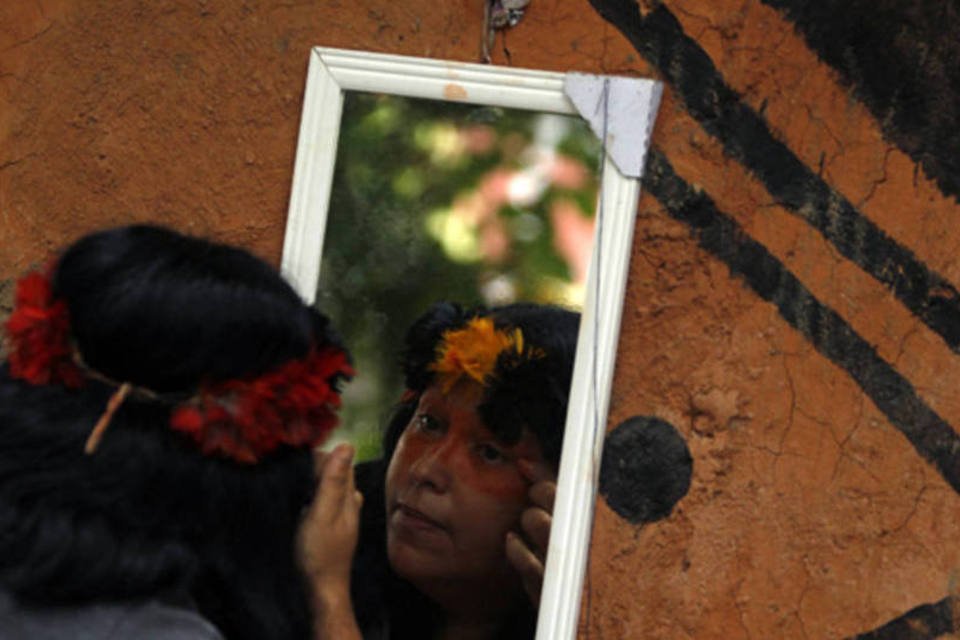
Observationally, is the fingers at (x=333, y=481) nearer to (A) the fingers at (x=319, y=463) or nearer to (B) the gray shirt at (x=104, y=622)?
(A) the fingers at (x=319, y=463)

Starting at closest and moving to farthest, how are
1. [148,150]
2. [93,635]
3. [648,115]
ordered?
[93,635], [648,115], [148,150]

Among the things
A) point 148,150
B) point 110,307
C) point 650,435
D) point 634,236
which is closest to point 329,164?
point 148,150

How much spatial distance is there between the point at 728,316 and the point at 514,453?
0.47m

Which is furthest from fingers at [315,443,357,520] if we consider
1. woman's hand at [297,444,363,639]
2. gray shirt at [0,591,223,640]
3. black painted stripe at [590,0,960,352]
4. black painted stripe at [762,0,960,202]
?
black painted stripe at [762,0,960,202]

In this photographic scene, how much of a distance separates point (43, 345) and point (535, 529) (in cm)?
110

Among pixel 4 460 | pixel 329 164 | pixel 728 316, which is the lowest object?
pixel 4 460

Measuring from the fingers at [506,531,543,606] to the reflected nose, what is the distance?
0.52 ft

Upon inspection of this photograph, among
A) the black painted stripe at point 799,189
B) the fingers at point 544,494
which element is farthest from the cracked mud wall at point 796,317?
the fingers at point 544,494

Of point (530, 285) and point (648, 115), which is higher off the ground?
point (648, 115)

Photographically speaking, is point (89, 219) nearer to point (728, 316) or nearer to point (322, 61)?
point (322, 61)

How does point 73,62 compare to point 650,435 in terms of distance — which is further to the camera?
point 73,62

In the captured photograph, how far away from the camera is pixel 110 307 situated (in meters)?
1.86

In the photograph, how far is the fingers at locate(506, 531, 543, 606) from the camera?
2703 mm

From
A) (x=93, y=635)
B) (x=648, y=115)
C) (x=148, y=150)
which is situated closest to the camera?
(x=93, y=635)
